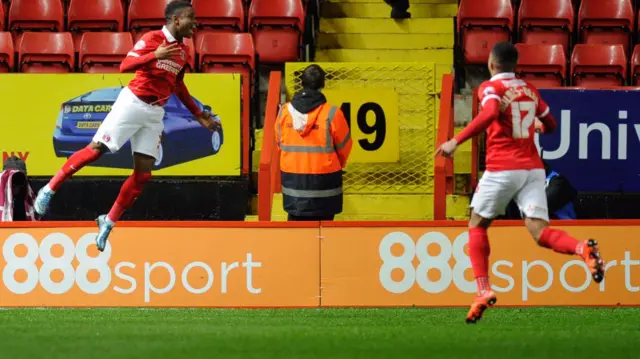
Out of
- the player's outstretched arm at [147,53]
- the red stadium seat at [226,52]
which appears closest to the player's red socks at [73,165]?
the player's outstretched arm at [147,53]

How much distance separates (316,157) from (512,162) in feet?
10.1

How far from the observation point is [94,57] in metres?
14.6

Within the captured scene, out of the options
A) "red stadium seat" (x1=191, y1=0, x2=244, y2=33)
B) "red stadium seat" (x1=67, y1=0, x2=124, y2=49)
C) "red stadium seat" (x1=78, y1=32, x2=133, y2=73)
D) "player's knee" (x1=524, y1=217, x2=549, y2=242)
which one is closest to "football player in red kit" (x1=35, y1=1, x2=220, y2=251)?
"player's knee" (x1=524, y1=217, x2=549, y2=242)

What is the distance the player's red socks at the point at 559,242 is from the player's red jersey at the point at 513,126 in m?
→ 0.46

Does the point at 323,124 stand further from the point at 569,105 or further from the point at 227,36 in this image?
the point at 227,36

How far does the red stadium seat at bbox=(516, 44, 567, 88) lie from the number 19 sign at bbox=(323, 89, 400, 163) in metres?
2.53

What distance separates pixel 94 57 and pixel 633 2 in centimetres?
690

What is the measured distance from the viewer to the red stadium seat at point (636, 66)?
14539 millimetres

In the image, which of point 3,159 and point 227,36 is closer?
point 3,159

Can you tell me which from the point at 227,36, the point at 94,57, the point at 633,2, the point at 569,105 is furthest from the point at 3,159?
the point at 633,2

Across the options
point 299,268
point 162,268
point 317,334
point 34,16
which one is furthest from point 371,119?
point 34,16

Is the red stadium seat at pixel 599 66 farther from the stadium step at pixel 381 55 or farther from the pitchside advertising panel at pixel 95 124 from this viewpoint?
the pitchside advertising panel at pixel 95 124

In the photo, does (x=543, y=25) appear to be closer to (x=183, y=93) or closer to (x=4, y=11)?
(x=4, y=11)

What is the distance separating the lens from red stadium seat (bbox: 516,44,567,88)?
14.6 meters
